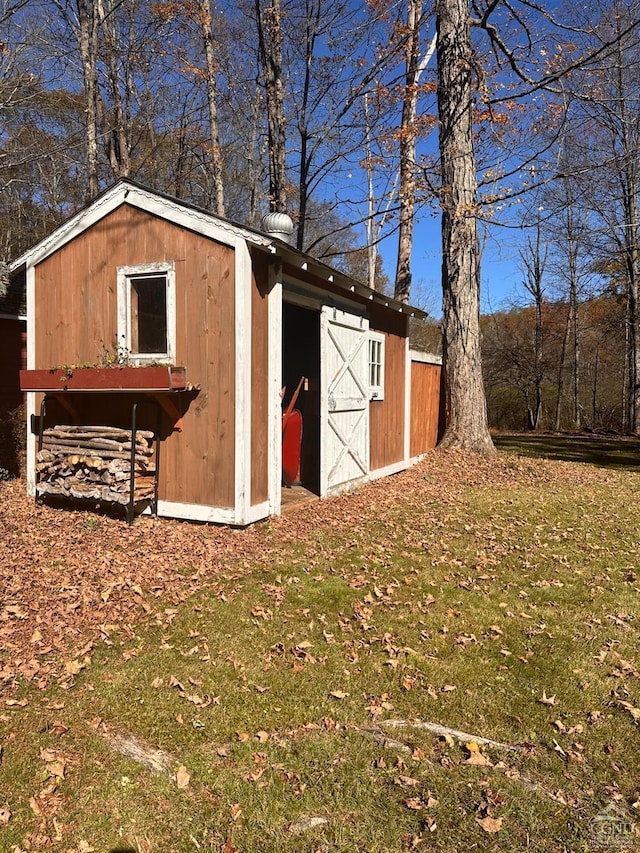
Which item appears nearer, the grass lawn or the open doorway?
the grass lawn

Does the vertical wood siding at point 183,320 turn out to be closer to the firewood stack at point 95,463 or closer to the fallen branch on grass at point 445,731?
the firewood stack at point 95,463

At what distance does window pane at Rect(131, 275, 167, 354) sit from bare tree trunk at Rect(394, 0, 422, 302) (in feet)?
23.6

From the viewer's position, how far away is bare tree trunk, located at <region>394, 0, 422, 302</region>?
11.9 meters

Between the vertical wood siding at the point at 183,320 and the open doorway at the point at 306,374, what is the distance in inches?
82.3

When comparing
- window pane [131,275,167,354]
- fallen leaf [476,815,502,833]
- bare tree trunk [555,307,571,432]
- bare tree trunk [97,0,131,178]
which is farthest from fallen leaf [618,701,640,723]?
bare tree trunk [555,307,571,432]

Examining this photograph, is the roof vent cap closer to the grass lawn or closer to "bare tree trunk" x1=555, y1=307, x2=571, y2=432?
the grass lawn

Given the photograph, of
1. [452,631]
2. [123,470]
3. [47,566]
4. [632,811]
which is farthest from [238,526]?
[632,811]

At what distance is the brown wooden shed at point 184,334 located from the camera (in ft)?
18.1

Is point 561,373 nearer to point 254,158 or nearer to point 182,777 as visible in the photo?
point 254,158

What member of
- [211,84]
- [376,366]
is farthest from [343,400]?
[211,84]

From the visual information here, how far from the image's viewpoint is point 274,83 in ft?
42.5

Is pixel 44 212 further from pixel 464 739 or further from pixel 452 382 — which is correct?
pixel 464 739

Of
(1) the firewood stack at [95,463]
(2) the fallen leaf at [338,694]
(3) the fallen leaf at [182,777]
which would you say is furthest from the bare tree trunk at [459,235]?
(3) the fallen leaf at [182,777]

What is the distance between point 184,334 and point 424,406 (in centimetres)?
607
